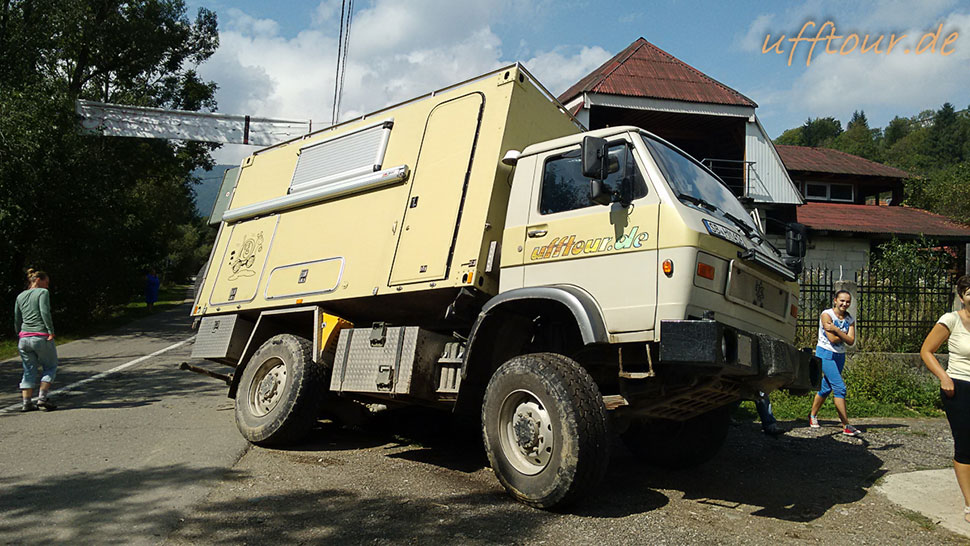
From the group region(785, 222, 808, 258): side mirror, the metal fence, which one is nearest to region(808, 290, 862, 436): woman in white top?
region(785, 222, 808, 258): side mirror

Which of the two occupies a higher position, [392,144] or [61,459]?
[392,144]

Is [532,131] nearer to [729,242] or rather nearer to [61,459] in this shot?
[729,242]

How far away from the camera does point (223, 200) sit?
9484 millimetres

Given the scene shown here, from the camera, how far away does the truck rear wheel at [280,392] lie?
6.66 metres

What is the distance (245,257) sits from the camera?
810 cm

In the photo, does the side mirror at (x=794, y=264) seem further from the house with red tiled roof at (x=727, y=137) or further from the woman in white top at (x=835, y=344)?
the house with red tiled roof at (x=727, y=137)

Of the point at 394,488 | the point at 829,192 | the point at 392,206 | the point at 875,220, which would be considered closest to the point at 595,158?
the point at 392,206

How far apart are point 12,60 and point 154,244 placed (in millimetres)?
6874

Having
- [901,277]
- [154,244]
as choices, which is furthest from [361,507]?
[154,244]

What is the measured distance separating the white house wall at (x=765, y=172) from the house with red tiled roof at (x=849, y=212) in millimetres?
1508

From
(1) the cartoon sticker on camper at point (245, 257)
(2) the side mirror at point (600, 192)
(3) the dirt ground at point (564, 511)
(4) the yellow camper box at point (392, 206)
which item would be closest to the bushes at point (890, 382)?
(3) the dirt ground at point (564, 511)

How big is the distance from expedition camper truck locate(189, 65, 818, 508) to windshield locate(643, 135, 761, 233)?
0.03m

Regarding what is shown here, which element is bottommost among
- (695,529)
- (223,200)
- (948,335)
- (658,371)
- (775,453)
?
(695,529)

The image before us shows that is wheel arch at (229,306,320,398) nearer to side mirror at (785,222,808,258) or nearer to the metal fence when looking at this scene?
side mirror at (785,222,808,258)
